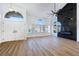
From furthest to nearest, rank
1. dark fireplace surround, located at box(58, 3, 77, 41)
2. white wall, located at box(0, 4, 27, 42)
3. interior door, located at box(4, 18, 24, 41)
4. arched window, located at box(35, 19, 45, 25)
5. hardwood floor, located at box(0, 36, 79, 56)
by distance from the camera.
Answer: arched window, located at box(35, 19, 45, 25) < interior door, located at box(4, 18, 24, 41) < white wall, located at box(0, 4, 27, 42) < dark fireplace surround, located at box(58, 3, 77, 41) < hardwood floor, located at box(0, 36, 79, 56)

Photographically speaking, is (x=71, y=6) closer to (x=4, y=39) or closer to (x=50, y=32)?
(x=50, y=32)

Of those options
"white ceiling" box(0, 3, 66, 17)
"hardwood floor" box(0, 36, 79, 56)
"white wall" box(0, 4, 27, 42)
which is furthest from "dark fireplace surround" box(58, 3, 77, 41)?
"white wall" box(0, 4, 27, 42)

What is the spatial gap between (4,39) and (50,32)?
536cm

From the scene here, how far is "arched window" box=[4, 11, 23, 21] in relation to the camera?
1046 centimetres

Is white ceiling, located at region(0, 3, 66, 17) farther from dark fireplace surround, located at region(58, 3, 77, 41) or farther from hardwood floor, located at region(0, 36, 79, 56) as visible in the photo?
hardwood floor, located at region(0, 36, 79, 56)

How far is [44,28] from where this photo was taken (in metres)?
13.6

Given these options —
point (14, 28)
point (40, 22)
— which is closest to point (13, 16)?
point (14, 28)

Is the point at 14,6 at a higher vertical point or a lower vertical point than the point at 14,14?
higher

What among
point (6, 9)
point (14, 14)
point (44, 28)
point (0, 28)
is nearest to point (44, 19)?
point (44, 28)

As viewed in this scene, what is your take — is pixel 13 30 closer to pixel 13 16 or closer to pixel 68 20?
pixel 13 16

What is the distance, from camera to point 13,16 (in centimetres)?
1075

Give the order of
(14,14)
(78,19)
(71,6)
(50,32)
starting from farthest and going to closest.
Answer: (50,32) < (14,14) < (71,6) < (78,19)

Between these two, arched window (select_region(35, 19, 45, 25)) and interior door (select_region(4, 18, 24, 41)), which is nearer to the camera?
interior door (select_region(4, 18, 24, 41))

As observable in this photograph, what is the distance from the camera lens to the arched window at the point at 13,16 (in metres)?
10.5
